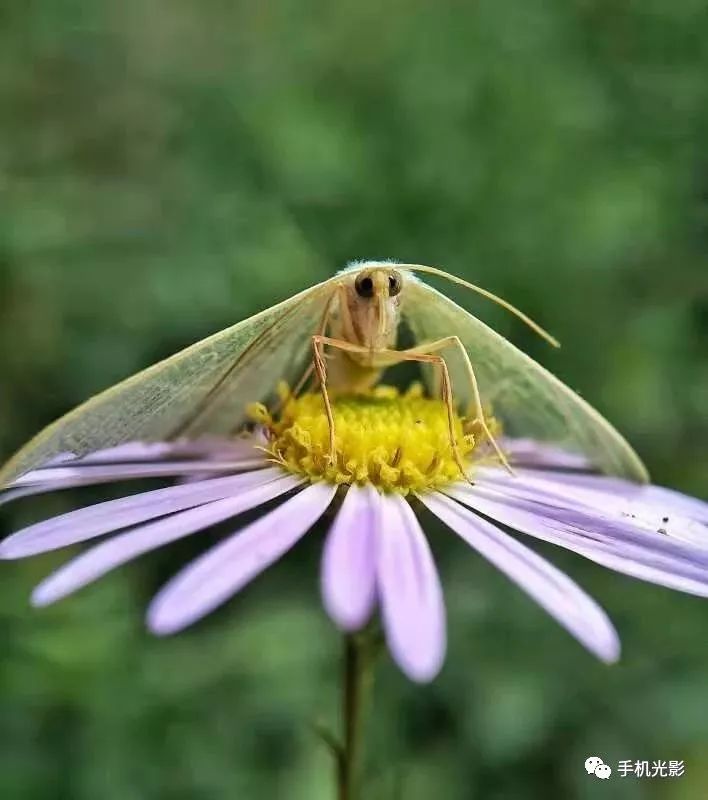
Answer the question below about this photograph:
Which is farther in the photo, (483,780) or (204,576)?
(483,780)

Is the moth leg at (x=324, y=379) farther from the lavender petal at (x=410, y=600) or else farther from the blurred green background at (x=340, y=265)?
the blurred green background at (x=340, y=265)

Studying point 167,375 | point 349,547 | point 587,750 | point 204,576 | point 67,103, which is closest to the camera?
point 204,576

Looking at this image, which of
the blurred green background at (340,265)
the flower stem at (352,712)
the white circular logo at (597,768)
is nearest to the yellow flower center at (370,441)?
the flower stem at (352,712)

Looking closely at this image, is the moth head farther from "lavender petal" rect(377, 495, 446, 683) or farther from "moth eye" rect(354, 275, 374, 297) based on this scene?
"lavender petal" rect(377, 495, 446, 683)

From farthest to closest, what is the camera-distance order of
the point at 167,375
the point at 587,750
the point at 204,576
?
the point at 587,750 < the point at 167,375 < the point at 204,576

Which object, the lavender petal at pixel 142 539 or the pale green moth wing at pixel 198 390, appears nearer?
the lavender petal at pixel 142 539

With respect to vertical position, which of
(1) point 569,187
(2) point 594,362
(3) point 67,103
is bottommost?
(2) point 594,362

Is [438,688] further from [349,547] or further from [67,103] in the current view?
[67,103]

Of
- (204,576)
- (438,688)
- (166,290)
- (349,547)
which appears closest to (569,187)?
(166,290)
